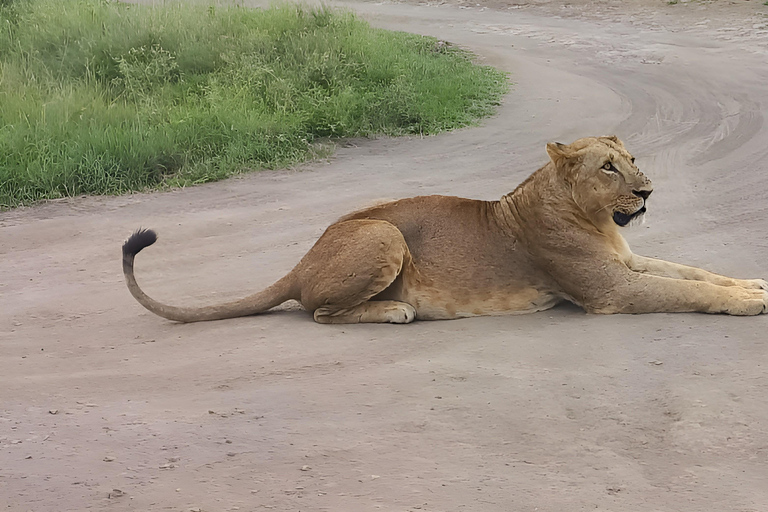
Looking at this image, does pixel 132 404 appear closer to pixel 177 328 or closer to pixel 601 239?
pixel 177 328

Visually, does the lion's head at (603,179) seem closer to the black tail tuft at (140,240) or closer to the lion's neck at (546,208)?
the lion's neck at (546,208)

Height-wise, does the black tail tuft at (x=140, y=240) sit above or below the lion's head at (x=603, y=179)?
below

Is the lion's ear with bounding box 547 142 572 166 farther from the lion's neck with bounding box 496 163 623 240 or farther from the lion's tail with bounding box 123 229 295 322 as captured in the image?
the lion's tail with bounding box 123 229 295 322

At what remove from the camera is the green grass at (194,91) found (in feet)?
28.5

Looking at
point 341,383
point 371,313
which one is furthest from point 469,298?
point 341,383

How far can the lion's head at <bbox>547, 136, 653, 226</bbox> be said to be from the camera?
4.64 m

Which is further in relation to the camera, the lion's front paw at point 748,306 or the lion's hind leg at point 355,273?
the lion's hind leg at point 355,273

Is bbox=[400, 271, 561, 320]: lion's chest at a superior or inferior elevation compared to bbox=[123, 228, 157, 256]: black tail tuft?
inferior

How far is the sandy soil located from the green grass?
2.44ft

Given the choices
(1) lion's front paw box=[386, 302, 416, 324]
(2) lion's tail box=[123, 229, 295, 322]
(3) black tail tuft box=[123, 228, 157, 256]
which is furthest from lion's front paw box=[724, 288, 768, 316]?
(3) black tail tuft box=[123, 228, 157, 256]

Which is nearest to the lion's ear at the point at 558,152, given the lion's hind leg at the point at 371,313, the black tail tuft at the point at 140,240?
the lion's hind leg at the point at 371,313

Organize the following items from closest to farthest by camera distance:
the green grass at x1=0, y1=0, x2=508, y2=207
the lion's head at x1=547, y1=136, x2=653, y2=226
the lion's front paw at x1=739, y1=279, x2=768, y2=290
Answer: the lion's head at x1=547, y1=136, x2=653, y2=226 → the lion's front paw at x1=739, y1=279, x2=768, y2=290 → the green grass at x1=0, y1=0, x2=508, y2=207

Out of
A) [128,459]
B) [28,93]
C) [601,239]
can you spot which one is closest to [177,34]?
[28,93]

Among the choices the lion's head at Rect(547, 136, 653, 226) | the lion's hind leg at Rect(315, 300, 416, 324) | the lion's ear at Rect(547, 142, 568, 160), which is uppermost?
the lion's ear at Rect(547, 142, 568, 160)
